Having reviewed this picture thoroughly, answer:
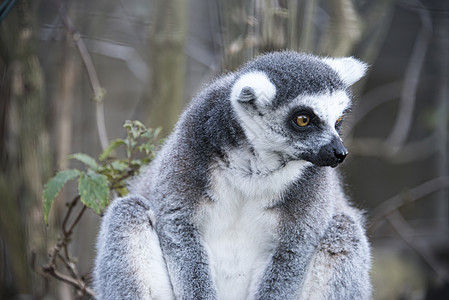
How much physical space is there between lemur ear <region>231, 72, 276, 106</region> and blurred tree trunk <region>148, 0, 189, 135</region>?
2.30m

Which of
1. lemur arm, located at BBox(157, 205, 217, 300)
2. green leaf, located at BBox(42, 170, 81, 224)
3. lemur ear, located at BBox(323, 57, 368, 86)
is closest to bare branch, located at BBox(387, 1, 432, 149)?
lemur ear, located at BBox(323, 57, 368, 86)

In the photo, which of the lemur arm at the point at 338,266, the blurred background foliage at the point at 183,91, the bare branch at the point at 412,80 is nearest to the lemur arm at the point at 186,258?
the lemur arm at the point at 338,266

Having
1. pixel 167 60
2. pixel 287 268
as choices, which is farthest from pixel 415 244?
pixel 287 268

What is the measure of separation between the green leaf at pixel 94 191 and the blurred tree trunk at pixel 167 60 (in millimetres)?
1795

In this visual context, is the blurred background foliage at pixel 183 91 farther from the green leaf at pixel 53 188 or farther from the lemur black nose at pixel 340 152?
the lemur black nose at pixel 340 152

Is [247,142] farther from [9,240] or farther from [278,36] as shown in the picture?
[9,240]

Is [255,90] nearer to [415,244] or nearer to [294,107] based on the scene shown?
[294,107]

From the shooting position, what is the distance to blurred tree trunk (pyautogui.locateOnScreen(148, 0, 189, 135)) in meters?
5.84

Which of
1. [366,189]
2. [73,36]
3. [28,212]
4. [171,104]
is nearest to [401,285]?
[366,189]

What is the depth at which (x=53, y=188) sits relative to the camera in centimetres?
398

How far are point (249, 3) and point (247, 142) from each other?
240cm

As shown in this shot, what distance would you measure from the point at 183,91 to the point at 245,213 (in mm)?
2814

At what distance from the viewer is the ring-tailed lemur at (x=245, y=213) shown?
12.0 feet

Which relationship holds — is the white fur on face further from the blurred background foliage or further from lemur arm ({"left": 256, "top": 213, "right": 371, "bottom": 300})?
Answer: the blurred background foliage
